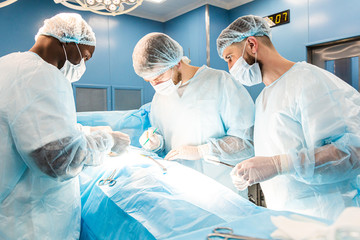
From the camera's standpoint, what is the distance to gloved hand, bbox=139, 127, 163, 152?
67.9 inches

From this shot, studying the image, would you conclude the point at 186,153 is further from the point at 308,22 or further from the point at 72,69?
the point at 308,22

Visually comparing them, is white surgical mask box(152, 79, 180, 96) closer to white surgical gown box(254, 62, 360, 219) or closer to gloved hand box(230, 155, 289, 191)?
white surgical gown box(254, 62, 360, 219)

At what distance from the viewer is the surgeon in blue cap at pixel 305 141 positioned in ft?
3.28

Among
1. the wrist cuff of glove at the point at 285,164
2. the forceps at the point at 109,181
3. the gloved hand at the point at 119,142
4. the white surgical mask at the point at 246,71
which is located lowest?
the forceps at the point at 109,181

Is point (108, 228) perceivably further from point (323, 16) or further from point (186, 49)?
point (186, 49)

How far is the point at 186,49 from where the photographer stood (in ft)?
14.7

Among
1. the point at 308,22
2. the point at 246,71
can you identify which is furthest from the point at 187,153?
the point at 308,22

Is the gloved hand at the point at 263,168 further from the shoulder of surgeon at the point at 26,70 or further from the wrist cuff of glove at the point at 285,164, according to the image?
the shoulder of surgeon at the point at 26,70

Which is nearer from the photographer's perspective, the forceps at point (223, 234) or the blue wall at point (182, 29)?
the forceps at point (223, 234)

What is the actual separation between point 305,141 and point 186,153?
67 centimetres

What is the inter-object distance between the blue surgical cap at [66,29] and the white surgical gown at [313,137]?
3.05ft

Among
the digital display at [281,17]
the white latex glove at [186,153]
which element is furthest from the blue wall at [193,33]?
the white latex glove at [186,153]

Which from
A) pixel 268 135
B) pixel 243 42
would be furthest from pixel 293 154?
pixel 243 42

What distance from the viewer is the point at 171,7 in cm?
439
